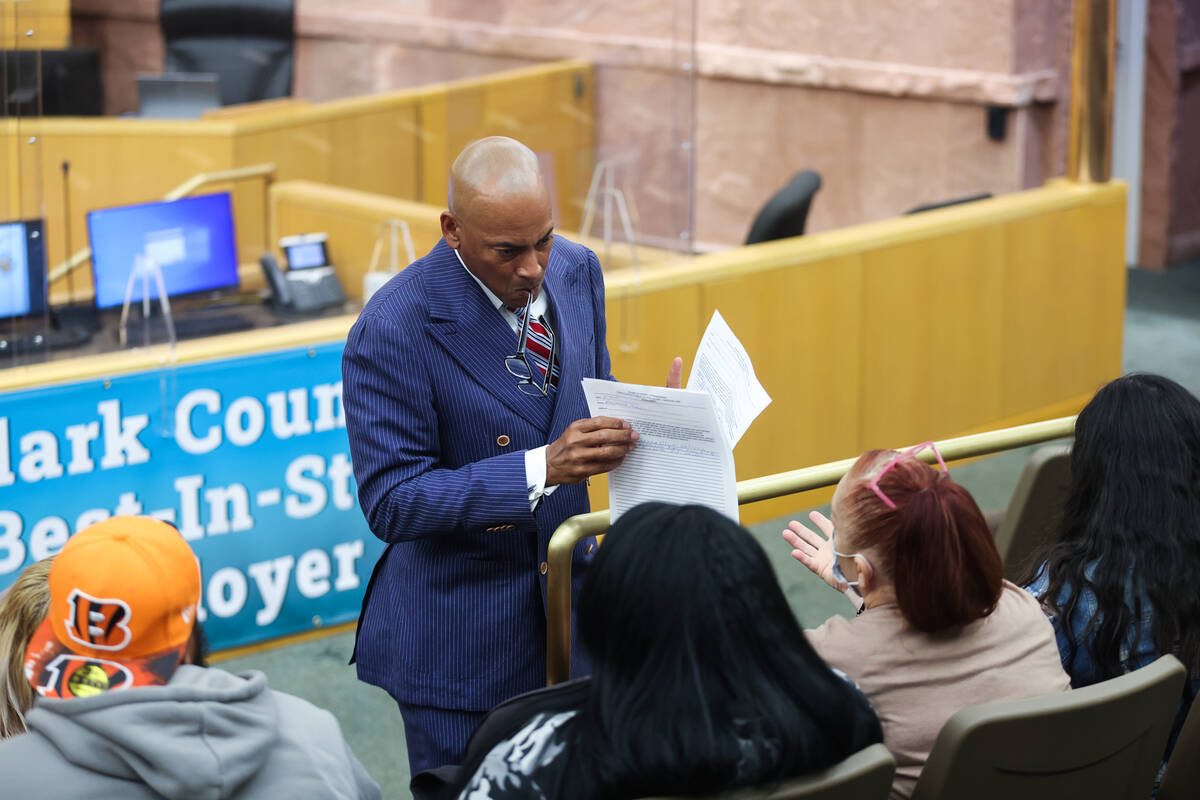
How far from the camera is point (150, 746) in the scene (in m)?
1.61

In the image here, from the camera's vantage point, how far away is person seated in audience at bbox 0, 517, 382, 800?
1623 mm

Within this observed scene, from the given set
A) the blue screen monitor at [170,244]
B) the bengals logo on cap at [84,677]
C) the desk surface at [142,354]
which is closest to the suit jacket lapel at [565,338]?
the bengals logo on cap at [84,677]

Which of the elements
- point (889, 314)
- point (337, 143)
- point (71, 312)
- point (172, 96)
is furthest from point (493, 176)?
point (337, 143)

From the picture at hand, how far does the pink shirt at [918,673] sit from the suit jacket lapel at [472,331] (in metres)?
0.57

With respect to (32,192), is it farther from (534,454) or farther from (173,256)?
(534,454)

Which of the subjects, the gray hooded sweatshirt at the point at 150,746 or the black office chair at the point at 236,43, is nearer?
the gray hooded sweatshirt at the point at 150,746

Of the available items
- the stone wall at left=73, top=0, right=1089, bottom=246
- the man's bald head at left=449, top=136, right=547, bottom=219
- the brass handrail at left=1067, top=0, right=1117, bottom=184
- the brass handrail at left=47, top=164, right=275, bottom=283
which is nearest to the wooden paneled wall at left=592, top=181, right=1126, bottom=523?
the brass handrail at left=1067, top=0, right=1117, bottom=184

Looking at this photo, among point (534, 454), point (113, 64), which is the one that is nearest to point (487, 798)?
point (534, 454)

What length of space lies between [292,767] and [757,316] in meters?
3.44

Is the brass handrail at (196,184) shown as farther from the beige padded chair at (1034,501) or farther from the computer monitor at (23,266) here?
the beige padded chair at (1034,501)

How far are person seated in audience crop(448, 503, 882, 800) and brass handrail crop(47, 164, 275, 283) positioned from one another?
4.30 m

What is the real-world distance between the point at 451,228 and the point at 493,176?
0.12m

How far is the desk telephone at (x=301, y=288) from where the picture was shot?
229 inches

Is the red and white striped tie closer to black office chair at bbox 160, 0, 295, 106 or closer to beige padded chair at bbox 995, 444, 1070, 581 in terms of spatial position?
beige padded chair at bbox 995, 444, 1070, 581
